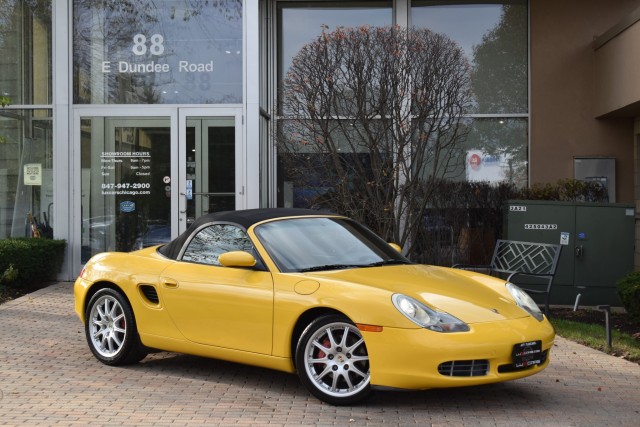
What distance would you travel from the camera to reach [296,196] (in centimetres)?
1570

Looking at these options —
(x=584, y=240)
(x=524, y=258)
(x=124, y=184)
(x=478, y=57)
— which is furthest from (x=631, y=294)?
(x=124, y=184)

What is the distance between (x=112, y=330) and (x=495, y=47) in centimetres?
1075

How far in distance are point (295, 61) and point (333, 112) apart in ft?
3.29

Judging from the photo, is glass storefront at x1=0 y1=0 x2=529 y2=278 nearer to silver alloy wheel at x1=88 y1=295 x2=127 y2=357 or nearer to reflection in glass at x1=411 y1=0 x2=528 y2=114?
reflection in glass at x1=411 y1=0 x2=528 y2=114

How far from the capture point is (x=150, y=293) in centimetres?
707

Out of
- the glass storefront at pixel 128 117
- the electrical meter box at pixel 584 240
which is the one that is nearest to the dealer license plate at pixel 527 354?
the electrical meter box at pixel 584 240

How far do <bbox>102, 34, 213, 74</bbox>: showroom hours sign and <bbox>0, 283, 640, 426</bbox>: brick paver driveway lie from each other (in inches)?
263

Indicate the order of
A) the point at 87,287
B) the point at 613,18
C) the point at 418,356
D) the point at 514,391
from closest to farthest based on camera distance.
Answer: the point at 418,356 → the point at 514,391 → the point at 87,287 → the point at 613,18

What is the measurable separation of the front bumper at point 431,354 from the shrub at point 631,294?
4059mm

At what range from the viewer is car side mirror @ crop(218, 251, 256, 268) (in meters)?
6.36

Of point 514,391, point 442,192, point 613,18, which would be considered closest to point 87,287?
point 514,391

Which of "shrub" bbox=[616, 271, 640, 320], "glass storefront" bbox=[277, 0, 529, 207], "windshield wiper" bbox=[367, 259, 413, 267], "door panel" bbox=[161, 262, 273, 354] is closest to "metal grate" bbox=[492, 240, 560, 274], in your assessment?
"shrub" bbox=[616, 271, 640, 320]

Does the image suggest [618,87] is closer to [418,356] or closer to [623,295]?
[623,295]

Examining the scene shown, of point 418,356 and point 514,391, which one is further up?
point 418,356
